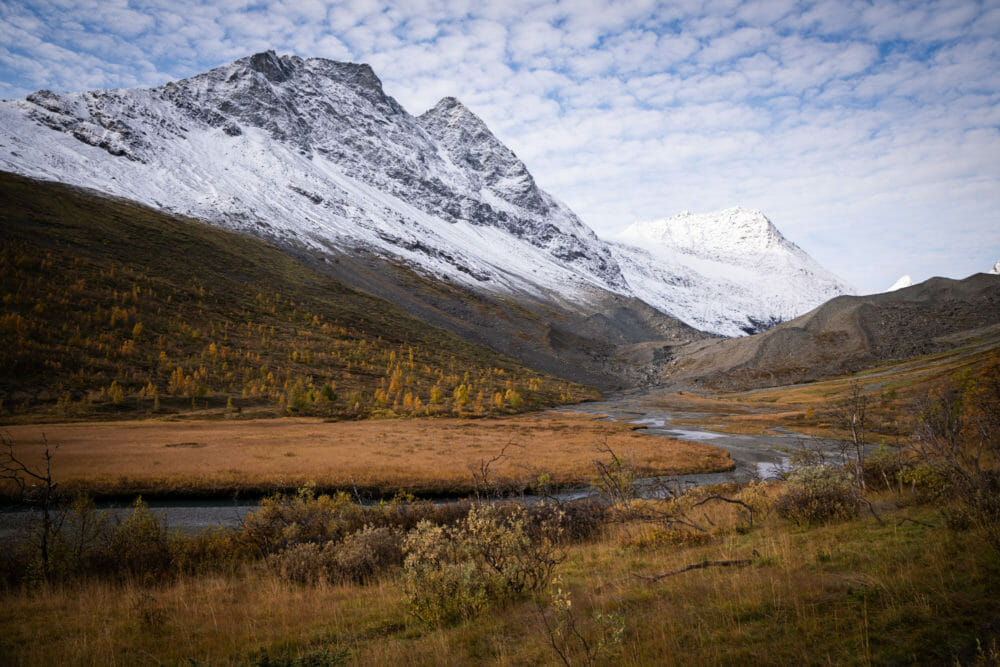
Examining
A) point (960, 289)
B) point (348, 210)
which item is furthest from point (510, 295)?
point (960, 289)

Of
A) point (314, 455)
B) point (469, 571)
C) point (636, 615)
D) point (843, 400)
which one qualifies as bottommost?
point (843, 400)

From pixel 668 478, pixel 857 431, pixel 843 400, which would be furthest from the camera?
pixel 843 400

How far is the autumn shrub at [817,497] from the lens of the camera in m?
9.94

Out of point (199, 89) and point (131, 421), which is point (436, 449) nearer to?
point (131, 421)

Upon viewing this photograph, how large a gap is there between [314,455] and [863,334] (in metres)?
108

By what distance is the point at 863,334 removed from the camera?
93.6m

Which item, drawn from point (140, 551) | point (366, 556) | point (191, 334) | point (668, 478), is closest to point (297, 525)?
point (140, 551)

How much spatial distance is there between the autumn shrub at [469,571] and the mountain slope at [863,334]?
336ft

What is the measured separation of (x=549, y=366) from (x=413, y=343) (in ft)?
125

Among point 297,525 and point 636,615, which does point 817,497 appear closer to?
point 636,615

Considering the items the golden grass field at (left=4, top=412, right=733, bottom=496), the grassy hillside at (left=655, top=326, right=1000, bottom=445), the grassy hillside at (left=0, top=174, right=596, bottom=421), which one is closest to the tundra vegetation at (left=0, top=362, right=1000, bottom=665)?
the golden grass field at (left=4, top=412, right=733, bottom=496)

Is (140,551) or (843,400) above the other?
(140,551)

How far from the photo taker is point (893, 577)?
217 inches

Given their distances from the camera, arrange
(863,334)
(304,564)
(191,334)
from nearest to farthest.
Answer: (304,564)
(191,334)
(863,334)
